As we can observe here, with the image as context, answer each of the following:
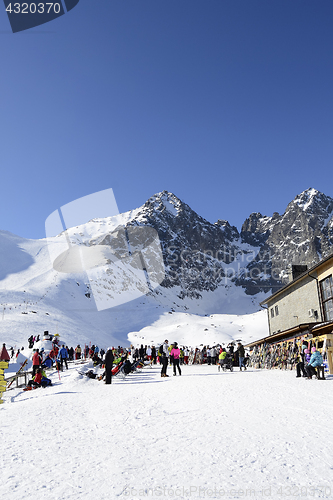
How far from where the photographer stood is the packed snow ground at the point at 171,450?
9.91 ft

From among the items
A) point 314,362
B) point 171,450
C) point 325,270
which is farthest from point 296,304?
point 171,450

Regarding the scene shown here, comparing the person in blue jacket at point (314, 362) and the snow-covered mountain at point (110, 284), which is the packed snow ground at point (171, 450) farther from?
the snow-covered mountain at point (110, 284)

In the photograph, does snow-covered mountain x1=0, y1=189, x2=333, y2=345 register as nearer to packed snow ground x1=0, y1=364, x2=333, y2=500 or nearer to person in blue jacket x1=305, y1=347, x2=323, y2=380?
person in blue jacket x1=305, y1=347, x2=323, y2=380

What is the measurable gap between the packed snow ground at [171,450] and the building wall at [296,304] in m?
14.5

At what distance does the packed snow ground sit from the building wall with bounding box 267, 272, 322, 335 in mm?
14466

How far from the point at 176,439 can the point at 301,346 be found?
A: 45.3 feet

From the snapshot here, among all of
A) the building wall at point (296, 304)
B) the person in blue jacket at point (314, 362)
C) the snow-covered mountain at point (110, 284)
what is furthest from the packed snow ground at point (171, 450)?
the snow-covered mountain at point (110, 284)

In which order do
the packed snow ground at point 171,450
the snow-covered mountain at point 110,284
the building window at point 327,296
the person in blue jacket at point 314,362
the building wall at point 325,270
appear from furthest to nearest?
the snow-covered mountain at point 110,284 → the building window at point 327,296 → the building wall at point 325,270 → the person in blue jacket at point 314,362 → the packed snow ground at point 171,450

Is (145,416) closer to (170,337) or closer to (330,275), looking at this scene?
(330,275)

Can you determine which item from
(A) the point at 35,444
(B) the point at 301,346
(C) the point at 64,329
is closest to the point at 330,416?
(A) the point at 35,444

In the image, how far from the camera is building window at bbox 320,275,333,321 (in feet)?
60.8

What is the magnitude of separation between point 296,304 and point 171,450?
70.0 feet

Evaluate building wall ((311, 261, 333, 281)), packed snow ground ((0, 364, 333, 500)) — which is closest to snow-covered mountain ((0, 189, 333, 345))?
building wall ((311, 261, 333, 281))

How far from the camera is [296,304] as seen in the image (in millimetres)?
23266
